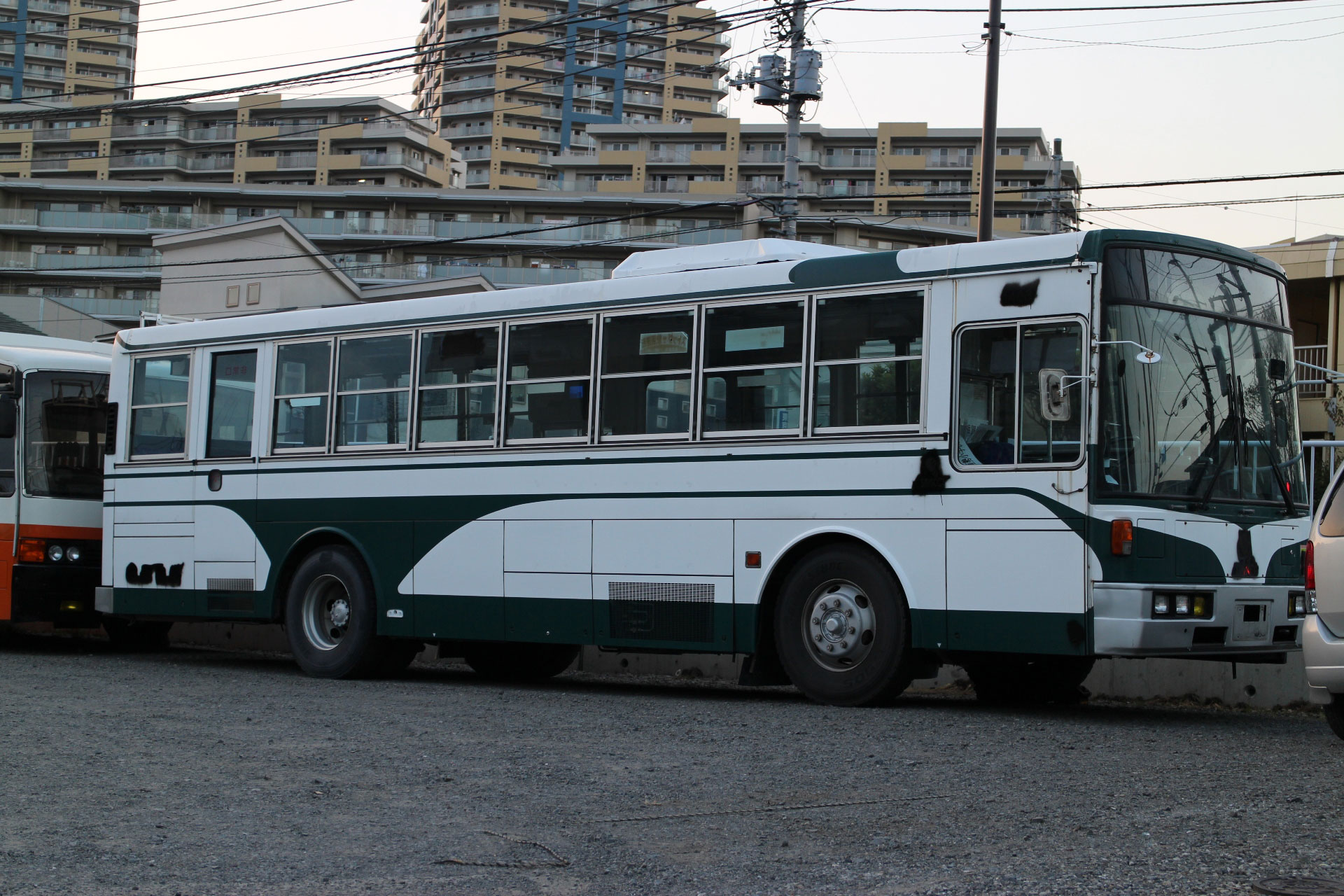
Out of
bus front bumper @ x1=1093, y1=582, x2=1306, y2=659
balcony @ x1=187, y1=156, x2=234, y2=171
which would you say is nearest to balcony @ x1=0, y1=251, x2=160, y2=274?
balcony @ x1=187, y1=156, x2=234, y2=171

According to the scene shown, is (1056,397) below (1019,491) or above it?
above

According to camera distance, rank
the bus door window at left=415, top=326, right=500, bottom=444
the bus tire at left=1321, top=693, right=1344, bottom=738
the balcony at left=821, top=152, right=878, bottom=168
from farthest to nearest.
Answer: the balcony at left=821, top=152, right=878, bottom=168 → the bus door window at left=415, top=326, right=500, bottom=444 → the bus tire at left=1321, top=693, right=1344, bottom=738

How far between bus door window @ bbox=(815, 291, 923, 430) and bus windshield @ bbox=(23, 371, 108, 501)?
859cm

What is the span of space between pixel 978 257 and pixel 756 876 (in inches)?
224

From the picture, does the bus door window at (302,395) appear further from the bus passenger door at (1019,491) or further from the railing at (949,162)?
the railing at (949,162)

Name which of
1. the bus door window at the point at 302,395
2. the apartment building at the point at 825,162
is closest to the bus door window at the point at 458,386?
the bus door window at the point at 302,395

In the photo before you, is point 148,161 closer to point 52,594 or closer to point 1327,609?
point 52,594

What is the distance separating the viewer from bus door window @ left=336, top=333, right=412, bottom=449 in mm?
13125

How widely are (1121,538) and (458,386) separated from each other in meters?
5.83

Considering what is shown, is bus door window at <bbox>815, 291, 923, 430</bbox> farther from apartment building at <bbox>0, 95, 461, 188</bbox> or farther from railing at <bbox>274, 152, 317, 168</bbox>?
railing at <bbox>274, 152, 317, 168</bbox>

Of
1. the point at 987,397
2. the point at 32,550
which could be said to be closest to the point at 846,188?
the point at 32,550

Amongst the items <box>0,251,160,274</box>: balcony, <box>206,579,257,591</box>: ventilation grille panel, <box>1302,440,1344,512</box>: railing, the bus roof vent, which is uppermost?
<box>0,251,160,274</box>: balcony

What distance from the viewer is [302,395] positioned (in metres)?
13.8

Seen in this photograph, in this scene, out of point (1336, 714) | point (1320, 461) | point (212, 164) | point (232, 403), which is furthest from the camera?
point (212, 164)
